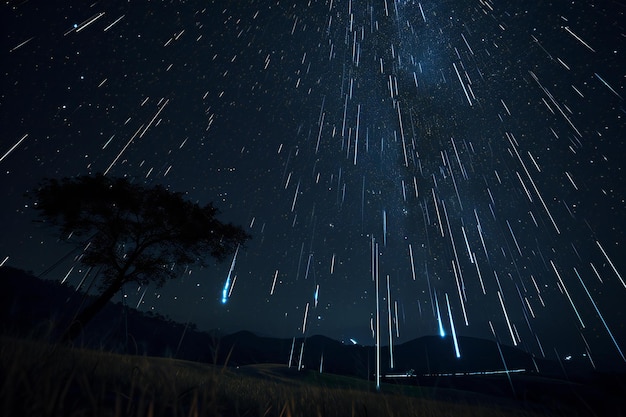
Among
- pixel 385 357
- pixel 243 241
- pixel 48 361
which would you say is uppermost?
pixel 385 357

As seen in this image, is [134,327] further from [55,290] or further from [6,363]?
[6,363]

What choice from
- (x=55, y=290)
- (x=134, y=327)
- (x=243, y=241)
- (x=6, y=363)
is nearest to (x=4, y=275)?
(x=55, y=290)

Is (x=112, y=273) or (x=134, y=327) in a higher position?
(x=134, y=327)

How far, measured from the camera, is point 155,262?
1650 centimetres

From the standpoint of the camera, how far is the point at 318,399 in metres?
3.92

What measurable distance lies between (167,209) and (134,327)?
59.7 m

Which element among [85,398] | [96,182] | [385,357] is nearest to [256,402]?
[85,398]

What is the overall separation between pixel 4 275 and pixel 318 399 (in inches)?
2865

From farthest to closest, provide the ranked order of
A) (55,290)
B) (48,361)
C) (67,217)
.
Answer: (55,290) → (67,217) → (48,361)

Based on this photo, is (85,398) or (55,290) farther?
(55,290)

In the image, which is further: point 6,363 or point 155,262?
point 155,262

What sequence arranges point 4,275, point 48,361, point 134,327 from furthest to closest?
1. point 134,327
2. point 4,275
3. point 48,361

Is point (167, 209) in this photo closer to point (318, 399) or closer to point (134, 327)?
point (318, 399)

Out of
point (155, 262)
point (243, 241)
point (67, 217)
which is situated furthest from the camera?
point (243, 241)
